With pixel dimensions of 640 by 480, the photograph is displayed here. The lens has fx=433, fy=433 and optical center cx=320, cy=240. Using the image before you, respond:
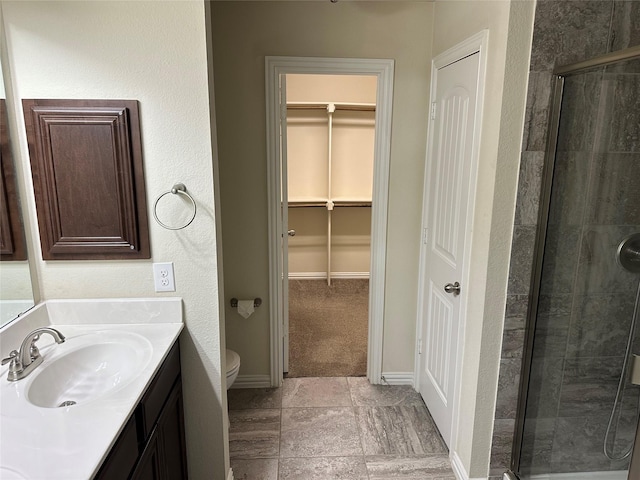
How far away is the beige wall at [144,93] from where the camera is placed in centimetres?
159

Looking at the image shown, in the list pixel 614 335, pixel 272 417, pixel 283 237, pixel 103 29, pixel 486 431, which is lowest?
pixel 272 417

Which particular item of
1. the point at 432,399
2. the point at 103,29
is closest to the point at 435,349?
the point at 432,399

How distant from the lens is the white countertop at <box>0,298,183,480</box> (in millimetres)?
1048

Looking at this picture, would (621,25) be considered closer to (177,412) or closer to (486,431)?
(486,431)

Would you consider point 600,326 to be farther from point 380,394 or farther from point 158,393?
point 158,393

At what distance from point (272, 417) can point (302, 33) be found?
2322mm

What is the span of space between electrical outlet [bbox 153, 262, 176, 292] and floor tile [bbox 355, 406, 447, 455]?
1.44 m

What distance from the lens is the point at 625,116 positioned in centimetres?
175

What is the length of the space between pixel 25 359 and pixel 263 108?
1.78m

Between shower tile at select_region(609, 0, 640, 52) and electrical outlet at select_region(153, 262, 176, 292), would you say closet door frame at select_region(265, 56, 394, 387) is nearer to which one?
electrical outlet at select_region(153, 262, 176, 292)

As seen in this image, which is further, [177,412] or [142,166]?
[177,412]

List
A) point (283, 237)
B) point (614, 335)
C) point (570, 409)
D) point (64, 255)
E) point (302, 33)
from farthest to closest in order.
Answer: point (283, 237), point (302, 33), point (570, 409), point (614, 335), point (64, 255)

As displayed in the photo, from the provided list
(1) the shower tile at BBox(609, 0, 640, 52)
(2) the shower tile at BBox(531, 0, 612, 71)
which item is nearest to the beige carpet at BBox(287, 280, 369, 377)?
(2) the shower tile at BBox(531, 0, 612, 71)

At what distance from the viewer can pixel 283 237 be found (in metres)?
2.83
